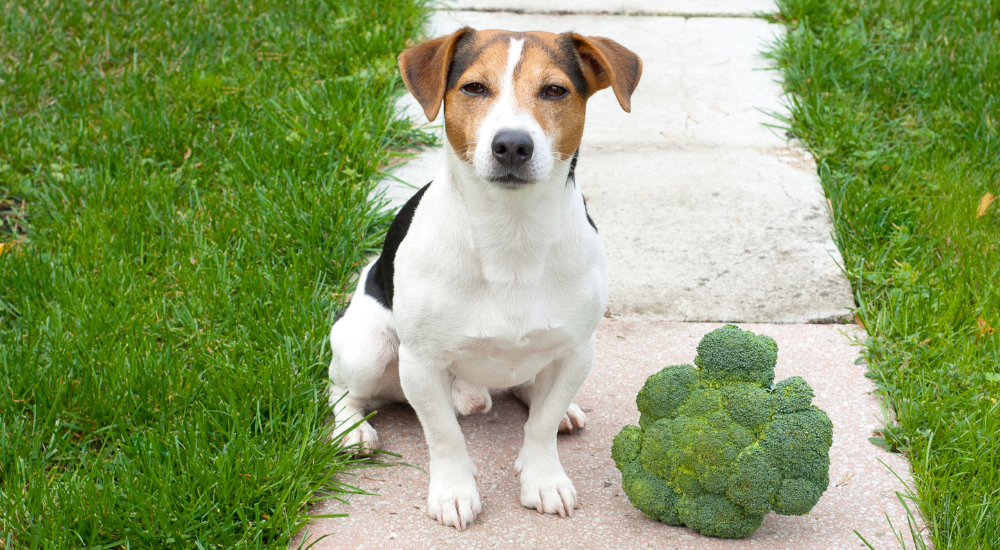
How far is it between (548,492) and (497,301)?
777 millimetres

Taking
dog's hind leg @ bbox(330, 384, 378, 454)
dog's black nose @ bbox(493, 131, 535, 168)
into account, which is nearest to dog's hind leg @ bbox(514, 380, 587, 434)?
dog's hind leg @ bbox(330, 384, 378, 454)

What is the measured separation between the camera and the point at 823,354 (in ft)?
13.0

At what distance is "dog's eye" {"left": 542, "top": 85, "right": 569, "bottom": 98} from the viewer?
269 centimetres

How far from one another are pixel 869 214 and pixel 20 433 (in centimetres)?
420

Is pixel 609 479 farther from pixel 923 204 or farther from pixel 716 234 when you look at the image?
pixel 923 204

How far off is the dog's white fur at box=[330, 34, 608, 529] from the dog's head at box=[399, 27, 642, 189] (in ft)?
0.06

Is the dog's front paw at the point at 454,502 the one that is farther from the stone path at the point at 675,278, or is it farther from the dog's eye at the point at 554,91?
the dog's eye at the point at 554,91

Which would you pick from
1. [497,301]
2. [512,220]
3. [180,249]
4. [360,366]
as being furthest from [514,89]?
[180,249]

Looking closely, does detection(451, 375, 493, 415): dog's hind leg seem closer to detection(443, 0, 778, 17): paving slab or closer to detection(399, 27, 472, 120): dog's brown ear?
detection(399, 27, 472, 120): dog's brown ear

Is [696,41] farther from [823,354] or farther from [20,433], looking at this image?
[20,433]

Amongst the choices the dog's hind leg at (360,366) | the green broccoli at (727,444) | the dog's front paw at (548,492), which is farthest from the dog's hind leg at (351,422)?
the green broccoli at (727,444)

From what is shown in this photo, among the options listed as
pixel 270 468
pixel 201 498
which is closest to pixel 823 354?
pixel 270 468

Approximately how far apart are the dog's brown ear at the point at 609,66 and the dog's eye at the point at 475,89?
379 millimetres

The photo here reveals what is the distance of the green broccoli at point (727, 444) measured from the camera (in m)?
2.71
